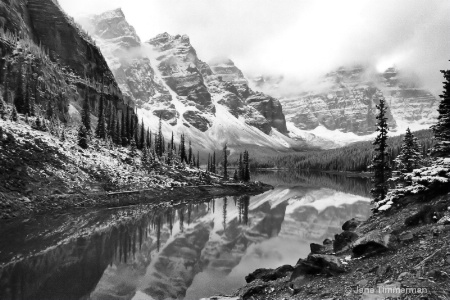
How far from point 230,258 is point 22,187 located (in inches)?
1667

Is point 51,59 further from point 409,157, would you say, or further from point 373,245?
point 373,245

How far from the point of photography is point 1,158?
193 ft

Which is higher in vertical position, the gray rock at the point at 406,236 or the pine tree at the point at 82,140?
the pine tree at the point at 82,140

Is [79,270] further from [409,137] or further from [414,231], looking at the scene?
[409,137]

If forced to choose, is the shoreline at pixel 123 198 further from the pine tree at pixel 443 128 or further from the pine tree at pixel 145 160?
the pine tree at pixel 443 128

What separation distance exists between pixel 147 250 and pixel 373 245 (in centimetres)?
2926

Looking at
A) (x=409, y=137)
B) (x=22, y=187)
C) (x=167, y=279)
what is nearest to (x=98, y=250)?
(x=167, y=279)

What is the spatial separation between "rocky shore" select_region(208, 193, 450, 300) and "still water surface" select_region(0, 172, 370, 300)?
432 inches

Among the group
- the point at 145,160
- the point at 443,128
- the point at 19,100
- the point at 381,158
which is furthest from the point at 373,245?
→ the point at 19,100

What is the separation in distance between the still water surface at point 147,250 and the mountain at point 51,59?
59999mm

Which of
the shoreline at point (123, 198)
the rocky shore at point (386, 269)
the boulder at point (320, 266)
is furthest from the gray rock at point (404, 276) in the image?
the shoreline at point (123, 198)

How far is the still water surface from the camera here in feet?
88.8

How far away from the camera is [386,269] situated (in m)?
14.2

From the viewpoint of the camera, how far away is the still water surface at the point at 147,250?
27078mm
